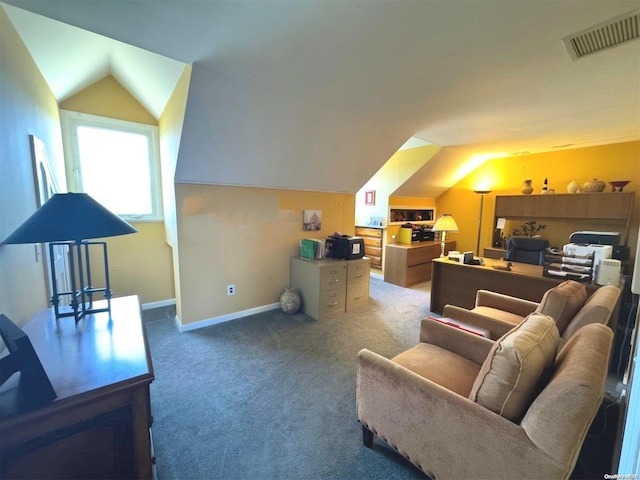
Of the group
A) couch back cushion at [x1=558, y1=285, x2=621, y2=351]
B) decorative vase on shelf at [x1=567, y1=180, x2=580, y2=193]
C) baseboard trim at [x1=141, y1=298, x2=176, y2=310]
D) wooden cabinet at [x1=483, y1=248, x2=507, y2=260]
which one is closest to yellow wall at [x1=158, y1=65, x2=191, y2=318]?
baseboard trim at [x1=141, y1=298, x2=176, y2=310]

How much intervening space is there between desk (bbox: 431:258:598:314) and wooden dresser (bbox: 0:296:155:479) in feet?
10.9

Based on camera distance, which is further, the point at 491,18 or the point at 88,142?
the point at 88,142

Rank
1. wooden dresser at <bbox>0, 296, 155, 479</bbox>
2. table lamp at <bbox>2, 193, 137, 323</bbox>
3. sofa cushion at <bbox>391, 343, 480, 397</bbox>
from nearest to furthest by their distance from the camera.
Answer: wooden dresser at <bbox>0, 296, 155, 479</bbox> < table lamp at <bbox>2, 193, 137, 323</bbox> < sofa cushion at <bbox>391, 343, 480, 397</bbox>

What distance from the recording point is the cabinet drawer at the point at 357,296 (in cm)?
358

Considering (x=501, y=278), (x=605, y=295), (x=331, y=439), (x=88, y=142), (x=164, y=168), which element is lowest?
(x=331, y=439)

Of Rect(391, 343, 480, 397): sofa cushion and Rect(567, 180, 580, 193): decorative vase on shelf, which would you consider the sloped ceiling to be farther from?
Rect(391, 343, 480, 397): sofa cushion

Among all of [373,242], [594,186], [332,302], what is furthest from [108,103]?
[594,186]

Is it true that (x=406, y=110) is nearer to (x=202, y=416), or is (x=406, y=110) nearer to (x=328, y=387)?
(x=328, y=387)

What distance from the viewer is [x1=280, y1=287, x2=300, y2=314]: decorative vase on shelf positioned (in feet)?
11.1

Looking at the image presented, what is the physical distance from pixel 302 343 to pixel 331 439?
45.4 inches

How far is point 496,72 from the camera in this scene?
206 cm

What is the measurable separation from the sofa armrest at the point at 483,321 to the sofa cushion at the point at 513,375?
0.77 meters

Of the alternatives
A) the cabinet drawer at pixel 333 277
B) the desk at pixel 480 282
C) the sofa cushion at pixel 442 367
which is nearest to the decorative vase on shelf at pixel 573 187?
the desk at pixel 480 282

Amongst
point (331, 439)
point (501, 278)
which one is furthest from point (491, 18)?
point (331, 439)
